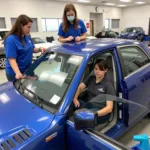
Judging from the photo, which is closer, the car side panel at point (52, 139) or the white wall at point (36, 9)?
the car side panel at point (52, 139)

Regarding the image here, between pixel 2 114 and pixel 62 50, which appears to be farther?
pixel 62 50

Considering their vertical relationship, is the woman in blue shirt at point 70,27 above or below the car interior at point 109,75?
above

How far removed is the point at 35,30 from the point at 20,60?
33.5 feet

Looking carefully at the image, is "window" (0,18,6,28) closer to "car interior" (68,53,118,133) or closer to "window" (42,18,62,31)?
"window" (42,18,62,31)

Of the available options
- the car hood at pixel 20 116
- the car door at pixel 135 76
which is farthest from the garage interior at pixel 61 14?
the car hood at pixel 20 116

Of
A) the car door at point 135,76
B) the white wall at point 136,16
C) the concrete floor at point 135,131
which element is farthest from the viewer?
the white wall at point 136,16

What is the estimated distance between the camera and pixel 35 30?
1201cm

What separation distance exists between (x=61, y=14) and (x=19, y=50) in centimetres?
1198

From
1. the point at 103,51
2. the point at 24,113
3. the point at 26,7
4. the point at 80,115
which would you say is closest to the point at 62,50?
the point at 103,51

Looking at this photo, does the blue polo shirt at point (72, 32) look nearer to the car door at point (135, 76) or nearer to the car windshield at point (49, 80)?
the car windshield at point (49, 80)

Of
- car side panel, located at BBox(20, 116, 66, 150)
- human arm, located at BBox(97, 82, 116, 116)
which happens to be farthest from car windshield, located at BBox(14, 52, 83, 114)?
Answer: human arm, located at BBox(97, 82, 116, 116)

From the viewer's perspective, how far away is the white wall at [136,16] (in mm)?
17516

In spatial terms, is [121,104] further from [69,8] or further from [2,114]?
[69,8]

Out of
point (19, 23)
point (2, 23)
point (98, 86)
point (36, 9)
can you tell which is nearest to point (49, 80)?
point (98, 86)
